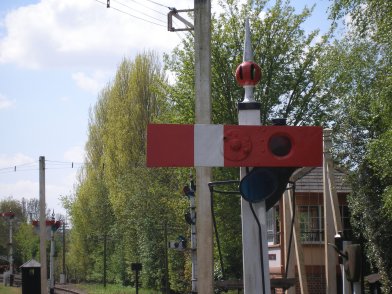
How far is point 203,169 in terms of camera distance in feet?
34.1

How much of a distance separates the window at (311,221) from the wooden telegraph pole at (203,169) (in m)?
12.9

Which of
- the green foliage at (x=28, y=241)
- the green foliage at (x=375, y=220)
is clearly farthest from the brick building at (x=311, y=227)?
the green foliage at (x=28, y=241)

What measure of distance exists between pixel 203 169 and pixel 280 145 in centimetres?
599

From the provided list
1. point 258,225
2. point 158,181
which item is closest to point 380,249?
point 258,225

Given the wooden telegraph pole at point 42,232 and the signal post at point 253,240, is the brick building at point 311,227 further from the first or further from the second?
the signal post at point 253,240

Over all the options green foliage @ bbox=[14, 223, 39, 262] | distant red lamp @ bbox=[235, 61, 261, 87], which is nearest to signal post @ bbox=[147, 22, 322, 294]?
distant red lamp @ bbox=[235, 61, 261, 87]

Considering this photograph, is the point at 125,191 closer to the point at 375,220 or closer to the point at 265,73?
the point at 265,73

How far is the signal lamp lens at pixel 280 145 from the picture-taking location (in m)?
4.43

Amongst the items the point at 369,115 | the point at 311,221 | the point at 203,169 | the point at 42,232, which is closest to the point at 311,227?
the point at 311,221

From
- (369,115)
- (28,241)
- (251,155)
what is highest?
(369,115)

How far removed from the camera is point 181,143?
171 inches

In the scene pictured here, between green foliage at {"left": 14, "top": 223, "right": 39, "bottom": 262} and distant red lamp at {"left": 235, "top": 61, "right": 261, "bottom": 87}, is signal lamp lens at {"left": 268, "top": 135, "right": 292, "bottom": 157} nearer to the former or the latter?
distant red lamp at {"left": 235, "top": 61, "right": 261, "bottom": 87}

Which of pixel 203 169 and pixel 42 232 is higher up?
pixel 203 169

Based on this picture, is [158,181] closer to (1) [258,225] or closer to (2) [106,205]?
(2) [106,205]
